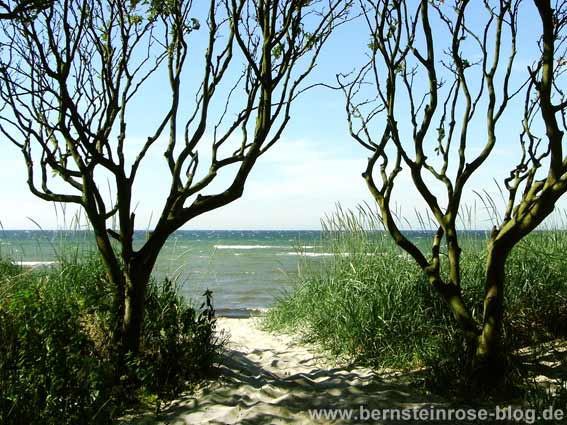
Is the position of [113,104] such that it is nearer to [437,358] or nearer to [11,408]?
[11,408]

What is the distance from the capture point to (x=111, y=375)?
4.18 metres

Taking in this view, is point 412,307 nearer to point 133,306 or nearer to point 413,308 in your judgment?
point 413,308

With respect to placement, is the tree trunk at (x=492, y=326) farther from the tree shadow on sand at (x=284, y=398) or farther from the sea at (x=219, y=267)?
the sea at (x=219, y=267)

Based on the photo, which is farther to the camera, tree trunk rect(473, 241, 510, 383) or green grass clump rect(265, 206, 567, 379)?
green grass clump rect(265, 206, 567, 379)

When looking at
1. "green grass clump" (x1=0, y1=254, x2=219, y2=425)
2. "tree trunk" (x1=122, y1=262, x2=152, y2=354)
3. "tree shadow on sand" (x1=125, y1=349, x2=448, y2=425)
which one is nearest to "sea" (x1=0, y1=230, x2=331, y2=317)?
"green grass clump" (x1=0, y1=254, x2=219, y2=425)

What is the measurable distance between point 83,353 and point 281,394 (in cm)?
141

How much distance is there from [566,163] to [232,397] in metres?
2.63

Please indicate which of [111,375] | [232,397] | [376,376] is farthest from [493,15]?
[111,375]

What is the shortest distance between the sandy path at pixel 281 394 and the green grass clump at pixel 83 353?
0.99ft

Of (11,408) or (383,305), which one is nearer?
(11,408)

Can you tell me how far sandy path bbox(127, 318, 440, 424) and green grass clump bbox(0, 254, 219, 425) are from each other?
0.30m

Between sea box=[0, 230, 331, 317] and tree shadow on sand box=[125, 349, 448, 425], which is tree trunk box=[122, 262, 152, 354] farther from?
sea box=[0, 230, 331, 317]

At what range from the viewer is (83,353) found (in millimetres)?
4348

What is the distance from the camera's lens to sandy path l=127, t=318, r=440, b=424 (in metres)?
3.75
